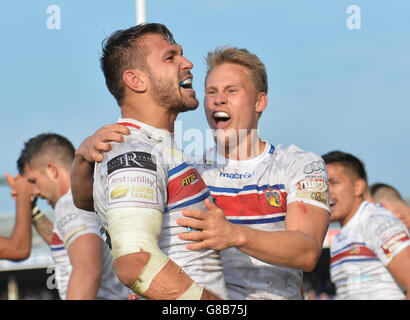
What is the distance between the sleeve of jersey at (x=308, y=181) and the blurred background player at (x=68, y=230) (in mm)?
2077

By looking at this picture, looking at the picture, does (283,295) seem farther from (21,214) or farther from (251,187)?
(21,214)

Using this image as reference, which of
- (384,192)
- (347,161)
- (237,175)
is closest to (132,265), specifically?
(237,175)

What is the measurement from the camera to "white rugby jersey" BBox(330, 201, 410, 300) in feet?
19.7

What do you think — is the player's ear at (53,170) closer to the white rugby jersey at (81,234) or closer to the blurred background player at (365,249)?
the white rugby jersey at (81,234)

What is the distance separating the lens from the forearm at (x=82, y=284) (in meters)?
5.03

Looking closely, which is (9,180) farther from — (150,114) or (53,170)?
(150,114)

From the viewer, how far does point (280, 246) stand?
3219mm

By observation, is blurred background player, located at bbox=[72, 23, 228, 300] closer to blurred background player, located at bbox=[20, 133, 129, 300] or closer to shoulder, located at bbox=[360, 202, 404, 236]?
blurred background player, located at bbox=[20, 133, 129, 300]

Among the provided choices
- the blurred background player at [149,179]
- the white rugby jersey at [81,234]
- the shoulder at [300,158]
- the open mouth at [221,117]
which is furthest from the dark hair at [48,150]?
the shoulder at [300,158]

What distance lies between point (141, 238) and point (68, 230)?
2.76 meters

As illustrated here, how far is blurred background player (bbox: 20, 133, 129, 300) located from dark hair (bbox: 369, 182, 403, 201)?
6034mm

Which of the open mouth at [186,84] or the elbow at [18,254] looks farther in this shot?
the elbow at [18,254]

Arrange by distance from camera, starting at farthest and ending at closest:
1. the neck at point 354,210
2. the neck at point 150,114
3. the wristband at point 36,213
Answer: the wristband at point 36,213 < the neck at point 354,210 < the neck at point 150,114

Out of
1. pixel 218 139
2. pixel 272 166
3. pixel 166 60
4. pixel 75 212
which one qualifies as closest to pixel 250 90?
pixel 218 139
